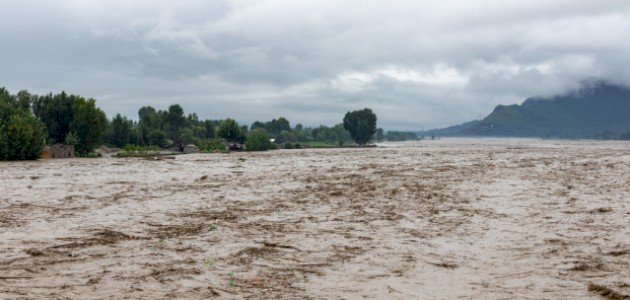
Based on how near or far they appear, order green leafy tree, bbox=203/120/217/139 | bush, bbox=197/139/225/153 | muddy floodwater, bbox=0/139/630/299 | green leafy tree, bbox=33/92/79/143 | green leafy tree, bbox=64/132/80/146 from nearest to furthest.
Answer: muddy floodwater, bbox=0/139/630/299, green leafy tree, bbox=64/132/80/146, green leafy tree, bbox=33/92/79/143, bush, bbox=197/139/225/153, green leafy tree, bbox=203/120/217/139

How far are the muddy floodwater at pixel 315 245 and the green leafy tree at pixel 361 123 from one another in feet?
501

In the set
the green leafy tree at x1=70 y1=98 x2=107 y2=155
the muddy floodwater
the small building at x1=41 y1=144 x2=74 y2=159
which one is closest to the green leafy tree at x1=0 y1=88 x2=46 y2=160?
the small building at x1=41 y1=144 x2=74 y2=159

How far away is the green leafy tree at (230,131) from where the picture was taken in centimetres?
12056

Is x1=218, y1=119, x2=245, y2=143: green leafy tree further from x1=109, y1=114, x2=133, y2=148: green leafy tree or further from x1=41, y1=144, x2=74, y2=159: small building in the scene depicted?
x1=41, y1=144, x2=74, y2=159: small building

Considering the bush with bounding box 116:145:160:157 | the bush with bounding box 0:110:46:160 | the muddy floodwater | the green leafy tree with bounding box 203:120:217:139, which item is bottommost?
the muddy floodwater

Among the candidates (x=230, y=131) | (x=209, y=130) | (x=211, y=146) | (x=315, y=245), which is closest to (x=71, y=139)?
(x=211, y=146)

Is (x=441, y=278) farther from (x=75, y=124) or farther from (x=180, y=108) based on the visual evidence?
(x=180, y=108)

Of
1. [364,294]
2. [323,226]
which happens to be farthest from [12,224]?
[364,294]

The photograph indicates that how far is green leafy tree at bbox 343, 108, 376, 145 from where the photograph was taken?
17400cm

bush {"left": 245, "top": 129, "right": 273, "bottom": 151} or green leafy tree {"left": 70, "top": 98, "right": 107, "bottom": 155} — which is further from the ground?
green leafy tree {"left": 70, "top": 98, "right": 107, "bottom": 155}

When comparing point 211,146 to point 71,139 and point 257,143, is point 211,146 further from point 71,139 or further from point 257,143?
point 71,139

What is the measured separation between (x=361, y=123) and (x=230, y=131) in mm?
63943

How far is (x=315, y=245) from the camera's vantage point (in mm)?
11125

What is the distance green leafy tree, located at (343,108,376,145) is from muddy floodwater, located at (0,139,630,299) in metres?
153
